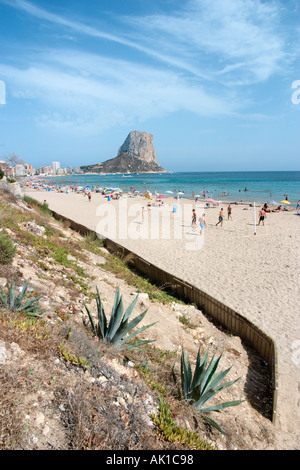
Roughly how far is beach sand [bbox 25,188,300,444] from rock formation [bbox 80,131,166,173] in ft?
511

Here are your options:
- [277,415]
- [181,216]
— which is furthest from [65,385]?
[181,216]

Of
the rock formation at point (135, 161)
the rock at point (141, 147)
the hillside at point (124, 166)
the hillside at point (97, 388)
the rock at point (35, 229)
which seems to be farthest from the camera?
the rock at point (141, 147)

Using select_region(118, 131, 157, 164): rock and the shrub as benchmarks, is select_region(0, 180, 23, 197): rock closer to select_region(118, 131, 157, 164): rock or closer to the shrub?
the shrub

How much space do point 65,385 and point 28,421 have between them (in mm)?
480

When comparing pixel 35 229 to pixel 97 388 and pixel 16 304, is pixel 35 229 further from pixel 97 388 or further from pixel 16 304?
pixel 97 388

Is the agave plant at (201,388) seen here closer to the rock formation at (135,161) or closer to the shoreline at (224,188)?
the shoreline at (224,188)

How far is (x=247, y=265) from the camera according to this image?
34.5 feet

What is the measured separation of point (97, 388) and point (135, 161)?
188 metres

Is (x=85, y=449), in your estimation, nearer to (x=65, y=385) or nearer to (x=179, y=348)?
(x=65, y=385)

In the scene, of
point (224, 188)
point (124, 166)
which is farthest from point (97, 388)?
point (124, 166)

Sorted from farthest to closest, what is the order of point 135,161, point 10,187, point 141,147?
1. point 141,147
2. point 135,161
3. point 10,187

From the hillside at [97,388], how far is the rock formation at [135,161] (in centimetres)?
16763

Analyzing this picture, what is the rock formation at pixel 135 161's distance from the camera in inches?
6713

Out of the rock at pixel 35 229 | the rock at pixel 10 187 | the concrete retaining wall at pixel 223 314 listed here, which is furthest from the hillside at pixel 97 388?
the rock at pixel 10 187
